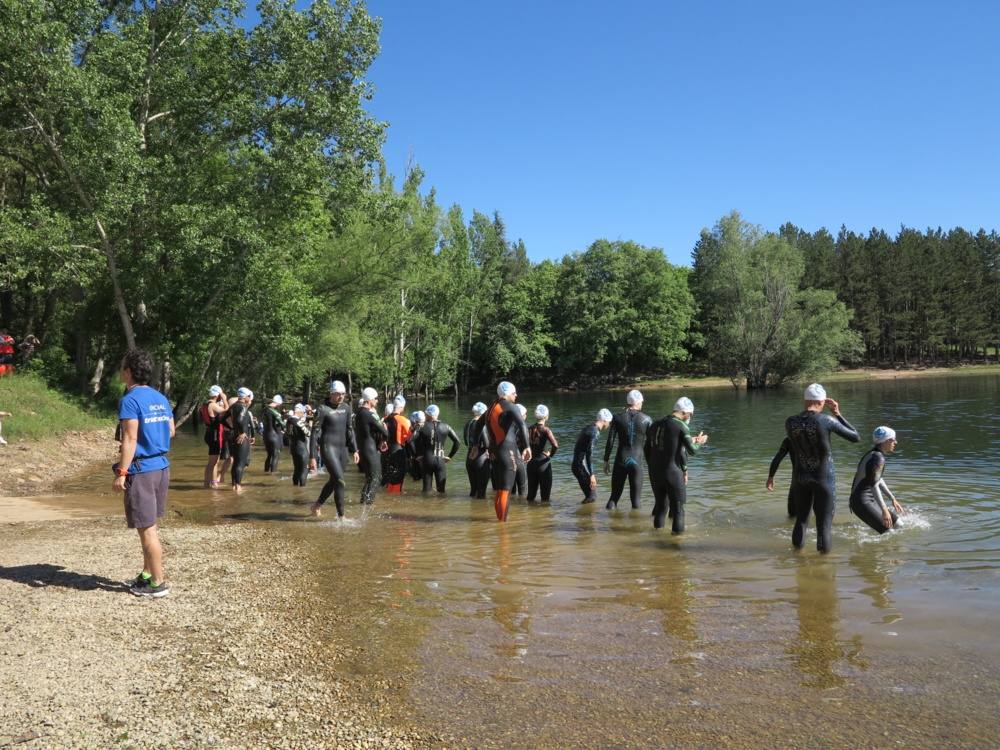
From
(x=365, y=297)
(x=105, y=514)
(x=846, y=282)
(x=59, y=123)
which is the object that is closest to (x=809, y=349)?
(x=846, y=282)

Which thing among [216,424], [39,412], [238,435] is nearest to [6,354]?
[39,412]

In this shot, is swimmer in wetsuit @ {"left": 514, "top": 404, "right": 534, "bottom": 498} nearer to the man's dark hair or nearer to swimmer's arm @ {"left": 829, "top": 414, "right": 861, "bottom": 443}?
swimmer's arm @ {"left": 829, "top": 414, "right": 861, "bottom": 443}

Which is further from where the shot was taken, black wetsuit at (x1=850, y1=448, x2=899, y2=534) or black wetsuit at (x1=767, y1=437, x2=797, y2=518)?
black wetsuit at (x1=850, y1=448, x2=899, y2=534)

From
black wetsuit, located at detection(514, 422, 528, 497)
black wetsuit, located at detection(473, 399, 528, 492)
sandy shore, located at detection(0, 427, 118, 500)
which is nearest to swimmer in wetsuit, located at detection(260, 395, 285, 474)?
sandy shore, located at detection(0, 427, 118, 500)

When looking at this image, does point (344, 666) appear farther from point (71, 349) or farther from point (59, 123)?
point (71, 349)

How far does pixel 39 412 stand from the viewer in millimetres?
22047

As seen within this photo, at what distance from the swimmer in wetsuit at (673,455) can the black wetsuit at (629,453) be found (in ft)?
6.37

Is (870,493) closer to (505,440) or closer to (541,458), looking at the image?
(505,440)

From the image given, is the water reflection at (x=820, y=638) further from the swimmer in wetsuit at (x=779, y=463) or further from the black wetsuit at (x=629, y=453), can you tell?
the black wetsuit at (x=629, y=453)

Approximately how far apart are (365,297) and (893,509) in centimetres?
2835

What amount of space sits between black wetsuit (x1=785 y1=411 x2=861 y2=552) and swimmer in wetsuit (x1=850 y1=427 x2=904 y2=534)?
106 cm

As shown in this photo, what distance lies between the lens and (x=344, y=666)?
511cm

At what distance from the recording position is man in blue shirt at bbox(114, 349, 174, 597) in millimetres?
6281

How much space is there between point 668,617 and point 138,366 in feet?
16.5
